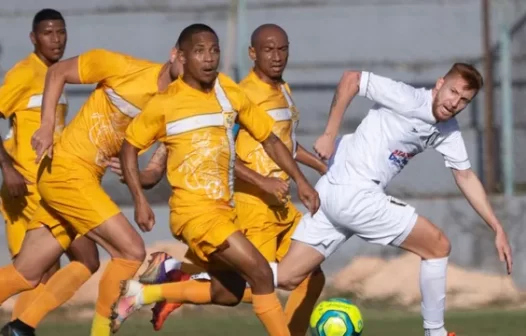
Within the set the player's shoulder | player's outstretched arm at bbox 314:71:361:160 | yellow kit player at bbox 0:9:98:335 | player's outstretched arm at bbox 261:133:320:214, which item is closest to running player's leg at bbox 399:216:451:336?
player's outstretched arm at bbox 261:133:320:214

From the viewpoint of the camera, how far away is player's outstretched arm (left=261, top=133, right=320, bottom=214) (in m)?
7.25

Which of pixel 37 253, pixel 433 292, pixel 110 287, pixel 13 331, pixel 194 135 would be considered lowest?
pixel 13 331

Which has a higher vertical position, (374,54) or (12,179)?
(374,54)

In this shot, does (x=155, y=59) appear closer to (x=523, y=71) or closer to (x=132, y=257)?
(x=523, y=71)

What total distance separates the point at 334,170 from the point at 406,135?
20.6 inches

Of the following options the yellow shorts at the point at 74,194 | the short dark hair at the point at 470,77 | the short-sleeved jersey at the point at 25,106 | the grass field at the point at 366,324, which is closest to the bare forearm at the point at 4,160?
the short-sleeved jersey at the point at 25,106

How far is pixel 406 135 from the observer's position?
7578mm

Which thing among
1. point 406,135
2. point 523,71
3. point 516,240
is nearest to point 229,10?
point 523,71

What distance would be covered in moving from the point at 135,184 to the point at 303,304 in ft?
5.34

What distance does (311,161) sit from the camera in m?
8.28

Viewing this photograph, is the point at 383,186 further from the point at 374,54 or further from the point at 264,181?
the point at 374,54

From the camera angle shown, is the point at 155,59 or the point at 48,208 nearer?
the point at 48,208

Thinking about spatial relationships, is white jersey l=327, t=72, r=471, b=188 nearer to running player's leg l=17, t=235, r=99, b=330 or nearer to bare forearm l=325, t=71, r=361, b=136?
bare forearm l=325, t=71, r=361, b=136

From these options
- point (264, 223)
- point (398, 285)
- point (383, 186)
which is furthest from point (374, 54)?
point (383, 186)
